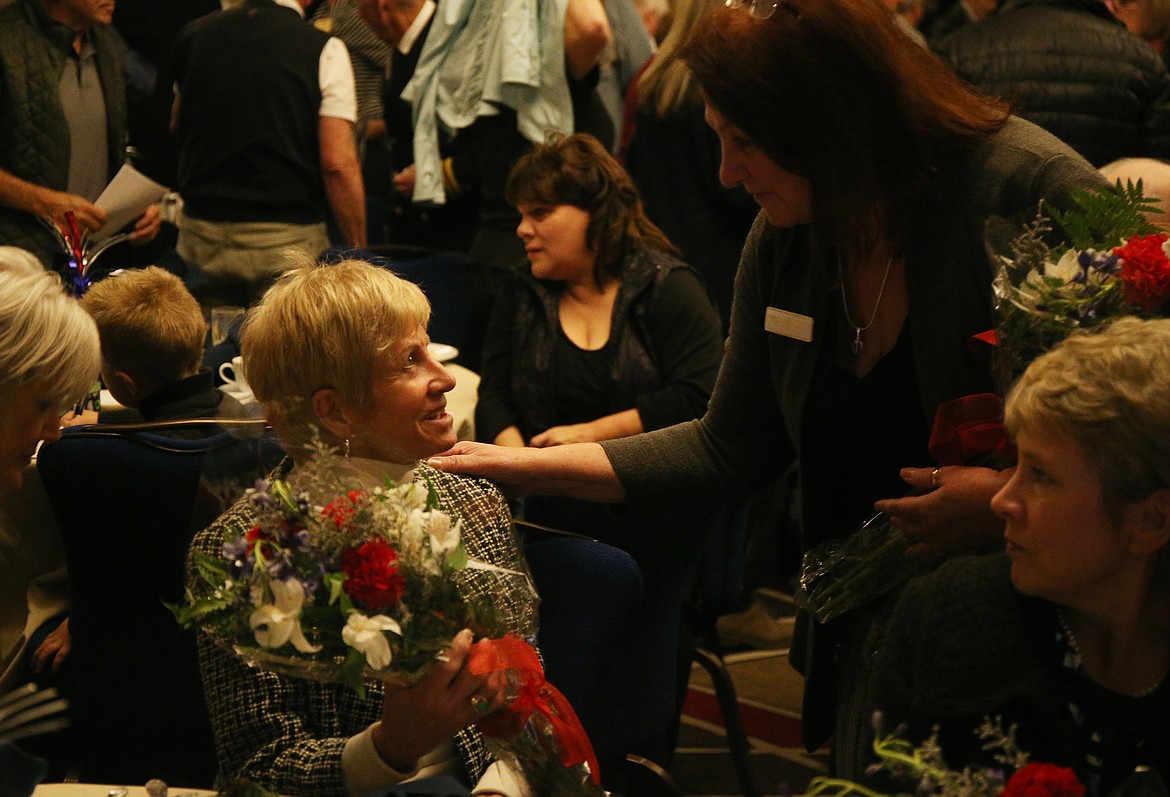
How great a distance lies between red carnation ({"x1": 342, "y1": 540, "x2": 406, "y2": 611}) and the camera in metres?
1.46

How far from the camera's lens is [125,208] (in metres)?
4.17

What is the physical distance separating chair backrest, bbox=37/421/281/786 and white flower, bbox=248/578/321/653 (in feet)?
2.97

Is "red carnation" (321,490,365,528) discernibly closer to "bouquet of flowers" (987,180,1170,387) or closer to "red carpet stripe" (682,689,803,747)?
"bouquet of flowers" (987,180,1170,387)

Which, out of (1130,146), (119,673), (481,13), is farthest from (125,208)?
(1130,146)

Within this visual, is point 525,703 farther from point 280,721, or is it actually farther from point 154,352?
point 154,352

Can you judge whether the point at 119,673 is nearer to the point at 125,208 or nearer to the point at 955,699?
the point at 955,699

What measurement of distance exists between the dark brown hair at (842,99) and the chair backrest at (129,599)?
114 centimetres

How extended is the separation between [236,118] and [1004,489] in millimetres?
3726

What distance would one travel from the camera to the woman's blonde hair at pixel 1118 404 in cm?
151

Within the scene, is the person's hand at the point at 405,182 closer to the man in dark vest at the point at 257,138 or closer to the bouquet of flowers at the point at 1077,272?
the man in dark vest at the point at 257,138

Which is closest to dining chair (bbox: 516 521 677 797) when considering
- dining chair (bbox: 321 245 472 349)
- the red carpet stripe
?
the red carpet stripe

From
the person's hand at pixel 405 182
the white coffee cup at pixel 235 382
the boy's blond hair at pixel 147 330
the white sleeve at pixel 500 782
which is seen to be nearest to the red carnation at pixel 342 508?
the white sleeve at pixel 500 782

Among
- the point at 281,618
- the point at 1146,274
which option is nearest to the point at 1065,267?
the point at 1146,274

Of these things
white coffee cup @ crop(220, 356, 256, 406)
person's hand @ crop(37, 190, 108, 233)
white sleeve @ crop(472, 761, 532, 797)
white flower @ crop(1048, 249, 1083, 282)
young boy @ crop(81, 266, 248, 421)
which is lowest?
white coffee cup @ crop(220, 356, 256, 406)
